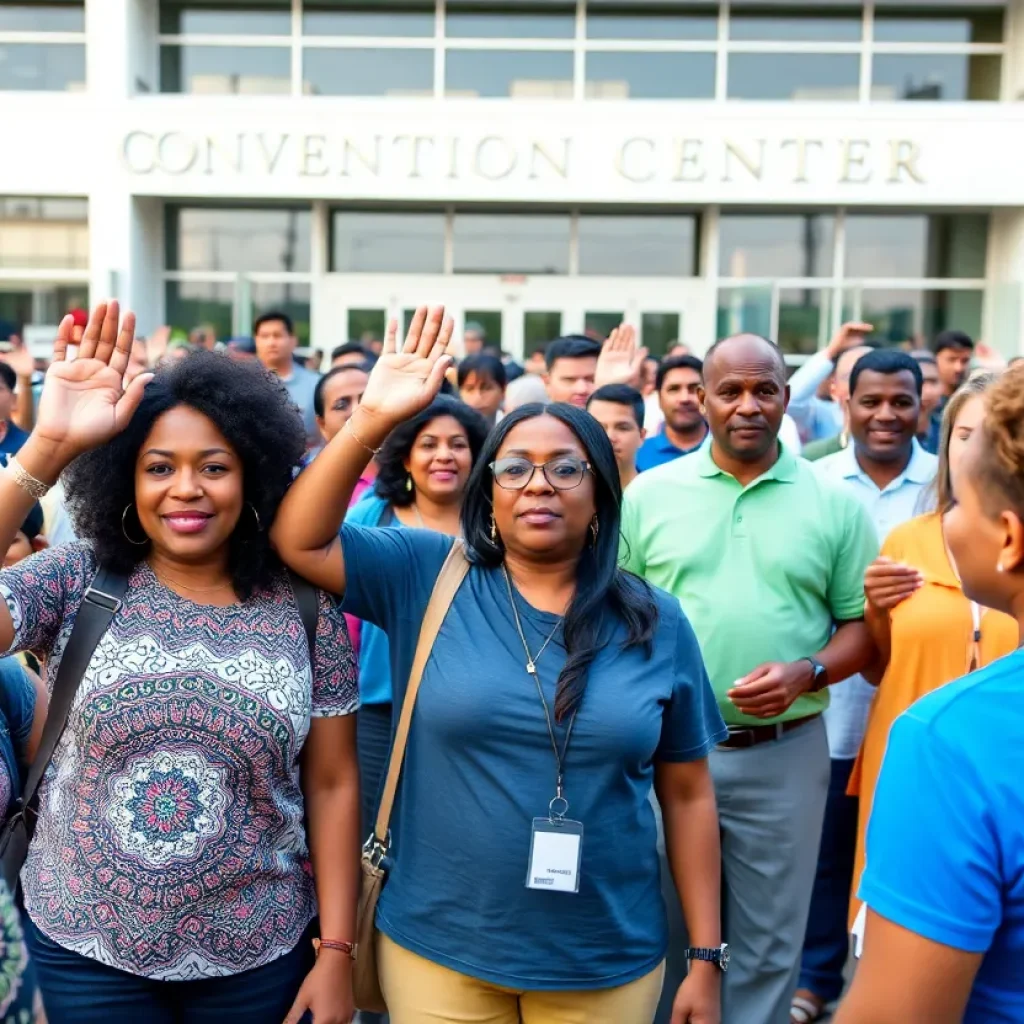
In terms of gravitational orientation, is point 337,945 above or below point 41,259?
below

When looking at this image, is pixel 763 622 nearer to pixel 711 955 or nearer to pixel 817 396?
pixel 711 955

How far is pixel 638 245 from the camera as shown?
1677 centimetres

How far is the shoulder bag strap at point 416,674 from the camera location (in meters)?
2.40

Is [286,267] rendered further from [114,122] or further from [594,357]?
[594,357]

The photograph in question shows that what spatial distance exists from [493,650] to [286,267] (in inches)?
603

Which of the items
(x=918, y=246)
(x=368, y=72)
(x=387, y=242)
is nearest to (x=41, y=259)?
(x=387, y=242)

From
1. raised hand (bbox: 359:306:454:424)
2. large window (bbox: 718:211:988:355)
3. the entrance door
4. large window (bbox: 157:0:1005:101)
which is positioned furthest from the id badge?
large window (bbox: 157:0:1005:101)

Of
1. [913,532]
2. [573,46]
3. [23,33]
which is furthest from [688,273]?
[913,532]

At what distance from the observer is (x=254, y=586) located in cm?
233

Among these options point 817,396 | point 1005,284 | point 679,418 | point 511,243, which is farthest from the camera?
point 511,243

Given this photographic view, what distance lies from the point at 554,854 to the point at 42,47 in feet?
56.2

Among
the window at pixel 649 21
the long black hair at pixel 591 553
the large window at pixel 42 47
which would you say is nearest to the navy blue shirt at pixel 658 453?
the long black hair at pixel 591 553

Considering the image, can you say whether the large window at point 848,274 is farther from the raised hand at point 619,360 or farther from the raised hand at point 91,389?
the raised hand at point 91,389

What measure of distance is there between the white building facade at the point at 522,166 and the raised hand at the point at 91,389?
14.0 metres
